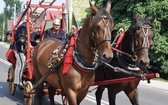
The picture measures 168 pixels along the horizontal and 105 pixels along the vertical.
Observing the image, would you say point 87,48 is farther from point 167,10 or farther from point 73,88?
point 167,10

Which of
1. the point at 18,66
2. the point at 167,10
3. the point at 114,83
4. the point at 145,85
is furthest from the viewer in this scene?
the point at 167,10

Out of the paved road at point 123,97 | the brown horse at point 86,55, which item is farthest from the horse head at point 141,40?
the paved road at point 123,97

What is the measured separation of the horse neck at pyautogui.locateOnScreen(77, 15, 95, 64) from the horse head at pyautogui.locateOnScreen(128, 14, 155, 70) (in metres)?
0.74

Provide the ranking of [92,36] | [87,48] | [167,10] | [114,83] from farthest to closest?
[167,10]
[114,83]
[87,48]
[92,36]

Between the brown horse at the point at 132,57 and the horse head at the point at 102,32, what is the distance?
2.67 ft

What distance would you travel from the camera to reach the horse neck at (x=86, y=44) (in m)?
4.92

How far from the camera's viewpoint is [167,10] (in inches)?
569

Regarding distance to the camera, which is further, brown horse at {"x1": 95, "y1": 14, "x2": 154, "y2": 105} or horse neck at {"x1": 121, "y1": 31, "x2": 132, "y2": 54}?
horse neck at {"x1": 121, "y1": 31, "x2": 132, "y2": 54}

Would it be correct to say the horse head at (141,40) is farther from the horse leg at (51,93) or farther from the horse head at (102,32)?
the horse leg at (51,93)

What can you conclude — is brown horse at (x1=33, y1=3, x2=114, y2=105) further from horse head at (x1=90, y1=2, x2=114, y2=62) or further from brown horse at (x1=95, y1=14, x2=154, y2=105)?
brown horse at (x1=95, y1=14, x2=154, y2=105)

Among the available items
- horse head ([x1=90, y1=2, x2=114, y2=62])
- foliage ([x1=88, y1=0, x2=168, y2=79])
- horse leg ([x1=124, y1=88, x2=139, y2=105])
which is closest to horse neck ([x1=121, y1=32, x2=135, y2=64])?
horse leg ([x1=124, y1=88, x2=139, y2=105])

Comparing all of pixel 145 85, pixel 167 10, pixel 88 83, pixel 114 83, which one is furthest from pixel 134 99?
pixel 167 10

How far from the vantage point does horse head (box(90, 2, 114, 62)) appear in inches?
171

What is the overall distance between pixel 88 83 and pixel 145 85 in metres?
7.62
